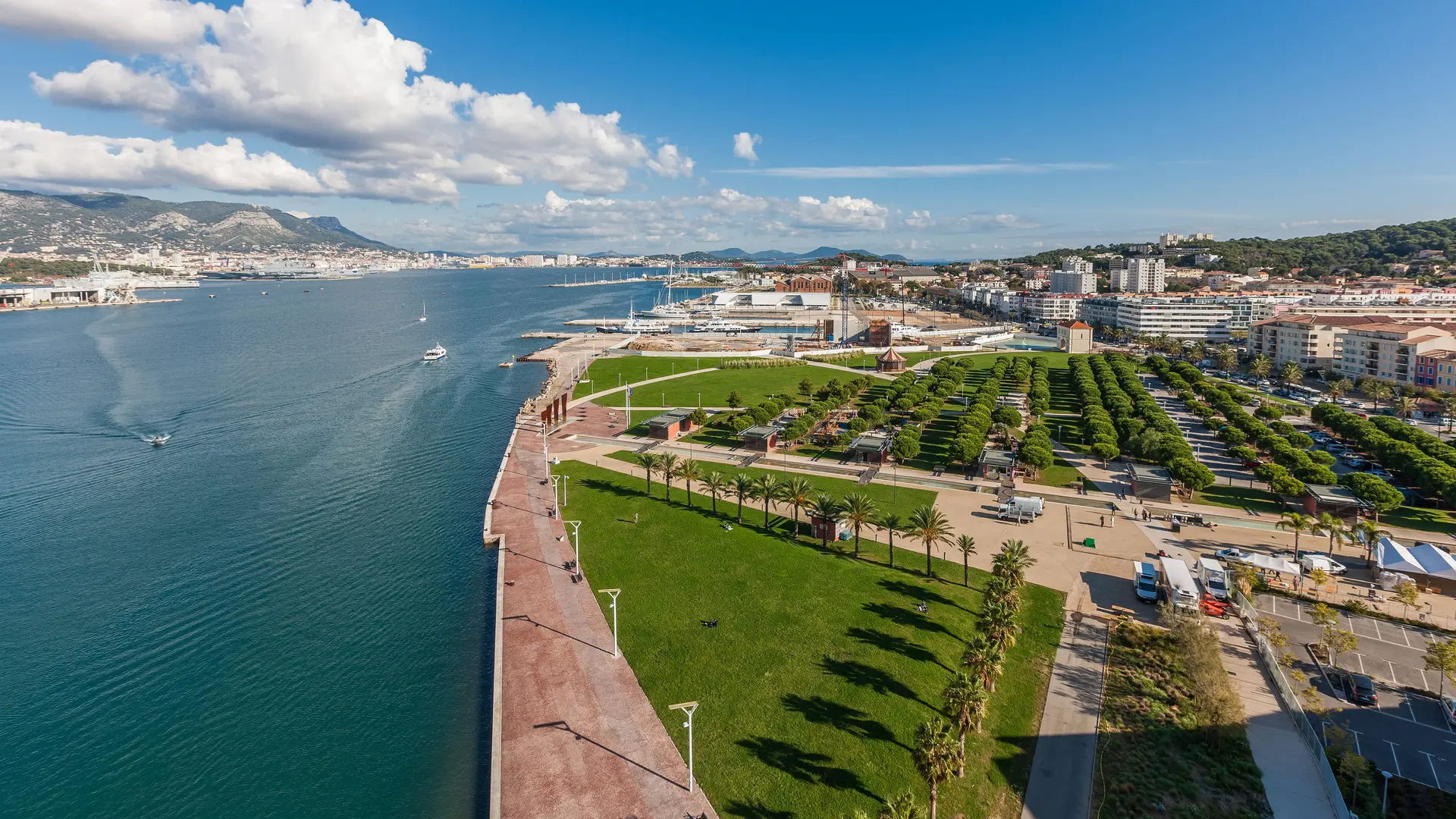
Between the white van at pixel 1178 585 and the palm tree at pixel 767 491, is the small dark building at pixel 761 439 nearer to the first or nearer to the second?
the palm tree at pixel 767 491

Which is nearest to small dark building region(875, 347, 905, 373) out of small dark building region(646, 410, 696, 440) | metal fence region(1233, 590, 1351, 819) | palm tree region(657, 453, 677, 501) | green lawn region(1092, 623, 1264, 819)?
small dark building region(646, 410, 696, 440)

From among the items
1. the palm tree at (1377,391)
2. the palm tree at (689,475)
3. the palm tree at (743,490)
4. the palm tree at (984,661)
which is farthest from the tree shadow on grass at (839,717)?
the palm tree at (1377,391)

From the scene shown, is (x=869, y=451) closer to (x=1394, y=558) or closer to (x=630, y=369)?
(x=1394, y=558)

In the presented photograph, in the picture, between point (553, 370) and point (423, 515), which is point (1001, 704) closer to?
point (423, 515)

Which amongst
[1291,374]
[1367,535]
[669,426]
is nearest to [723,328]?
[669,426]

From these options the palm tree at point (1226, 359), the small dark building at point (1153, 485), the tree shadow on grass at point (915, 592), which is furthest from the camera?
the palm tree at point (1226, 359)

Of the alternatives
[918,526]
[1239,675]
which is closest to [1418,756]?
[1239,675]
